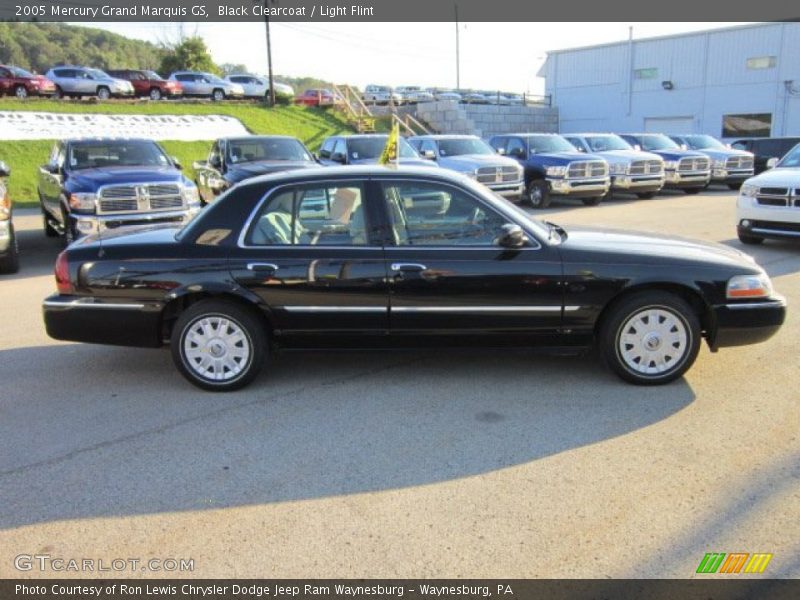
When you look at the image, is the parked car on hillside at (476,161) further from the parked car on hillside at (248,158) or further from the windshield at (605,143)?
the windshield at (605,143)

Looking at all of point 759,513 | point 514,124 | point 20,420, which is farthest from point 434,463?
point 514,124

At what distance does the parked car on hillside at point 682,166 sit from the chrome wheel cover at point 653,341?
16.3 m


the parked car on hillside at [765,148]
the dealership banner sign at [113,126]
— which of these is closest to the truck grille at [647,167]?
the parked car on hillside at [765,148]

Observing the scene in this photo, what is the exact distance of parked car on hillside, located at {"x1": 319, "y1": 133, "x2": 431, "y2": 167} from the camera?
14.3 meters

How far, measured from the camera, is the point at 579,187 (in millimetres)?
16938

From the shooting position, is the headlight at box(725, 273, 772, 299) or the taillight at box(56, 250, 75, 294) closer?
the headlight at box(725, 273, 772, 299)

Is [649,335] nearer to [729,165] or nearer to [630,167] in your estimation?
[630,167]

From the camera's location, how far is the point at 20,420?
14.6 ft

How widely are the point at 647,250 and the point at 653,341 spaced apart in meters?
0.66

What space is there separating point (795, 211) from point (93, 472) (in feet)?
32.9

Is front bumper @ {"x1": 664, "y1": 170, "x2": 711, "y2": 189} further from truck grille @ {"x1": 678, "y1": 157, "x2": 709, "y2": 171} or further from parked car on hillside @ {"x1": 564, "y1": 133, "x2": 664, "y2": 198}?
parked car on hillside @ {"x1": 564, "y1": 133, "x2": 664, "y2": 198}

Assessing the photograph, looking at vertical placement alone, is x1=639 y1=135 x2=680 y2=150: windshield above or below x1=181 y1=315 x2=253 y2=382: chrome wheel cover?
above

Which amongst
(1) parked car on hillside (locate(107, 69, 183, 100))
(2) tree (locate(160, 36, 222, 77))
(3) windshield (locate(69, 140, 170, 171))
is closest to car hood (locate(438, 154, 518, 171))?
(3) windshield (locate(69, 140, 170, 171))

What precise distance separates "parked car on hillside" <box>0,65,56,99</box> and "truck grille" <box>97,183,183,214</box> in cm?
2188
